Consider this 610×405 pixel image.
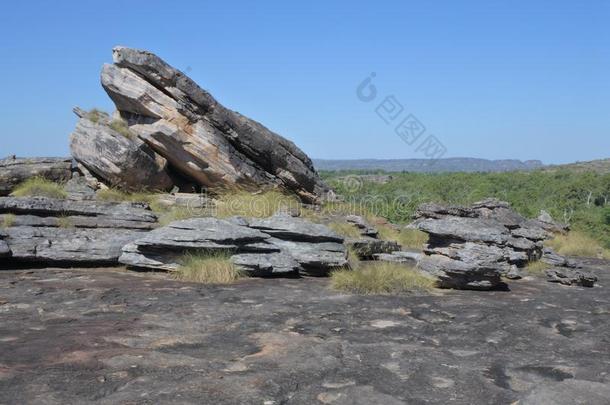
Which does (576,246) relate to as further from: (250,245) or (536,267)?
(250,245)

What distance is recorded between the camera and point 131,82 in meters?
13.2

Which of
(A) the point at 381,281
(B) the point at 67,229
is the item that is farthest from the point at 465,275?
(B) the point at 67,229

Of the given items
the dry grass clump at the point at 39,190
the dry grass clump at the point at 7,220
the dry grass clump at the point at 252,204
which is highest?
the dry grass clump at the point at 39,190

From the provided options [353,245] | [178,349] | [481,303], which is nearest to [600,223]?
[353,245]

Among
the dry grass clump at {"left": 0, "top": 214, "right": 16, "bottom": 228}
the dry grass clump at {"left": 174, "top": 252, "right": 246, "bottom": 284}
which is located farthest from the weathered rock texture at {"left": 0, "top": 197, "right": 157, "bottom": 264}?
the dry grass clump at {"left": 174, "top": 252, "right": 246, "bottom": 284}

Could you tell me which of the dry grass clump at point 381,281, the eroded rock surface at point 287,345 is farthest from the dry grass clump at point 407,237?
the eroded rock surface at point 287,345

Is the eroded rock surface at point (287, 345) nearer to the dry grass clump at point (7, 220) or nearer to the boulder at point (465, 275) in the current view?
the boulder at point (465, 275)

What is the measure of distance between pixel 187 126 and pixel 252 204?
264cm

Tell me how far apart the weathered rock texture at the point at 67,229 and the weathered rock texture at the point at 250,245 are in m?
0.71

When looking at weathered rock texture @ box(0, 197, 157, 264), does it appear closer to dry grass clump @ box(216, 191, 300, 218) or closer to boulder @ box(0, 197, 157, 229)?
boulder @ box(0, 197, 157, 229)

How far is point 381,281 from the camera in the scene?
28.0ft

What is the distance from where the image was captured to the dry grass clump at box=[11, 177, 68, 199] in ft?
39.9

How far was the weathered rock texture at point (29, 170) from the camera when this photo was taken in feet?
41.8

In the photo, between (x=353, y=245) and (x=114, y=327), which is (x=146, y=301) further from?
(x=353, y=245)
